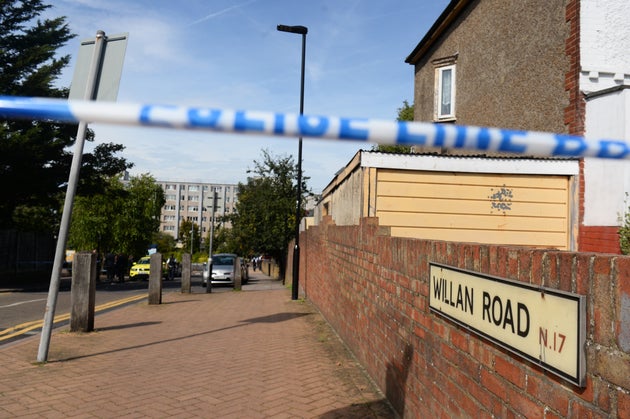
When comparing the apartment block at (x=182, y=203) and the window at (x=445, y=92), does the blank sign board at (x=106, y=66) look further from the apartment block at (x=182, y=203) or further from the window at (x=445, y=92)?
the apartment block at (x=182, y=203)

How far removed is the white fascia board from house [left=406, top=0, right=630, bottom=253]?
1.84 feet

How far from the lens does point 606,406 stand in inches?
70.0

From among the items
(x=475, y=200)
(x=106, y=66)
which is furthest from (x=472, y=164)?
(x=106, y=66)

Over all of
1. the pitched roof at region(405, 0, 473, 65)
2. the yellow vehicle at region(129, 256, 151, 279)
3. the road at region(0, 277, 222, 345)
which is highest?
the pitched roof at region(405, 0, 473, 65)

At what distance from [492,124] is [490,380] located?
1158 cm

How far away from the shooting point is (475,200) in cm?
828

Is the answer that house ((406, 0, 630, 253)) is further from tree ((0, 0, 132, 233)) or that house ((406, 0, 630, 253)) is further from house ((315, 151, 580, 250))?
tree ((0, 0, 132, 233))

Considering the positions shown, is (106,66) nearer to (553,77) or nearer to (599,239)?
(599,239)

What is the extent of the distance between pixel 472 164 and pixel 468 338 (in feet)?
18.7

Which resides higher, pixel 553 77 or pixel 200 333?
pixel 553 77

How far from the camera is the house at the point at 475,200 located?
26.6 ft

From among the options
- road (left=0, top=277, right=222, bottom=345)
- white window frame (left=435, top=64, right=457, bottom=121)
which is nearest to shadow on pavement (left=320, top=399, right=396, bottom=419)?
road (left=0, top=277, right=222, bottom=345)

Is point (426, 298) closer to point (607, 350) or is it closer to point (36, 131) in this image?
point (607, 350)

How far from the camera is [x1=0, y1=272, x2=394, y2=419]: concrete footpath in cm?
469
